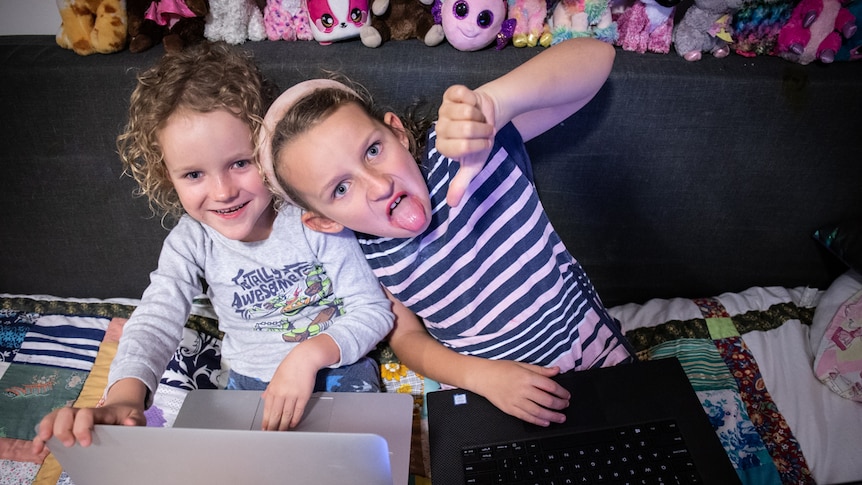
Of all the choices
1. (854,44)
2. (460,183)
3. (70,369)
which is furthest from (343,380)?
(854,44)

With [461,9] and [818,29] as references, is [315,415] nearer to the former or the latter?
[461,9]

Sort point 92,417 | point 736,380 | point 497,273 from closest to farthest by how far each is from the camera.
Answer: point 92,417, point 497,273, point 736,380

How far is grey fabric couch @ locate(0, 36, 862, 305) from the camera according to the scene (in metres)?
Result: 1.10

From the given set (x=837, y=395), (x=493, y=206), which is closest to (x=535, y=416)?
(x=493, y=206)

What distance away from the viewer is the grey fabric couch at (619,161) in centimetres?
110

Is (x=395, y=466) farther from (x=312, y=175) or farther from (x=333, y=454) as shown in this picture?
(x=312, y=175)

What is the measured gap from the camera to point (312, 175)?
0.83 m

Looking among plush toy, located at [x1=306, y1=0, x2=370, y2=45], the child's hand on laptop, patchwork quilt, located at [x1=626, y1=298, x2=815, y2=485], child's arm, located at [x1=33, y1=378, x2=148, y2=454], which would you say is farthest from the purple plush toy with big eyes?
child's arm, located at [x1=33, y1=378, x2=148, y2=454]

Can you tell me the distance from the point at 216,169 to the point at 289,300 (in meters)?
0.29

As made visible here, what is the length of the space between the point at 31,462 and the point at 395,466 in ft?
2.56

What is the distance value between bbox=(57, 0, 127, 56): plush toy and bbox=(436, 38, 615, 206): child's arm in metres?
0.77

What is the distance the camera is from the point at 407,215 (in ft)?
2.76

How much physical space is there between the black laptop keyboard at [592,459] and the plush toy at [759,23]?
724 mm

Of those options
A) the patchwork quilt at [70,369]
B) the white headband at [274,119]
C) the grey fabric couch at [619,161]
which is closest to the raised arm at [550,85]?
the grey fabric couch at [619,161]
